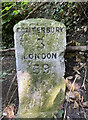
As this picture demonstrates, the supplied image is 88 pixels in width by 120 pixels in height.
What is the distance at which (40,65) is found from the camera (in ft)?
5.43

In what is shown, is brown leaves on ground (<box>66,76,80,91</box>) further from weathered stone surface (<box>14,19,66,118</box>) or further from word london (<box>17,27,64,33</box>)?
word london (<box>17,27,64,33</box>)

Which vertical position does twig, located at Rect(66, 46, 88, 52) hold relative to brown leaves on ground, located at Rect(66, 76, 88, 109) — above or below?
above

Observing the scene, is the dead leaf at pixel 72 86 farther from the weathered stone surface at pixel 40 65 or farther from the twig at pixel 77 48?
the twig at pixel 77 48

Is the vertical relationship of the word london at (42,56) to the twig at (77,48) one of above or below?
below

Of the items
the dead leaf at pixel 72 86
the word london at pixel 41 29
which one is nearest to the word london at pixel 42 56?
the word london at pixel 41 29

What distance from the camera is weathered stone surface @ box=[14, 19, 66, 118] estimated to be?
60.8 inches

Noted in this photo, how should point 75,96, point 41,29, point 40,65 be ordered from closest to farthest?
point 41,29 → point 40,65 → point 75,96

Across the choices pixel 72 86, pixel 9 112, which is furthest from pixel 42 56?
pixel 9 112

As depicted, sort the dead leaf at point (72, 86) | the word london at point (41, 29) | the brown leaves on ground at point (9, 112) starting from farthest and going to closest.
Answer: the dead leaf at point (72, 86)
the brown leaves on ground at point (9, 112)
the word london at point (41, 29)

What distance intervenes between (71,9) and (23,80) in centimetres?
→ 252

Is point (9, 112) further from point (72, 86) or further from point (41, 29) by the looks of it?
point (41, 29)

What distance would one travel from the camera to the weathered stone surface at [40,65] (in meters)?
1.54

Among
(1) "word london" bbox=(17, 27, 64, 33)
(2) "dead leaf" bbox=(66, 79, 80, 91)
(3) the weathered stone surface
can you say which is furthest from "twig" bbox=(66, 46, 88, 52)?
(2) "dead leaf" bbox=(66, 79, 80, 91)

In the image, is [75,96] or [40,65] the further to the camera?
[75,96]
